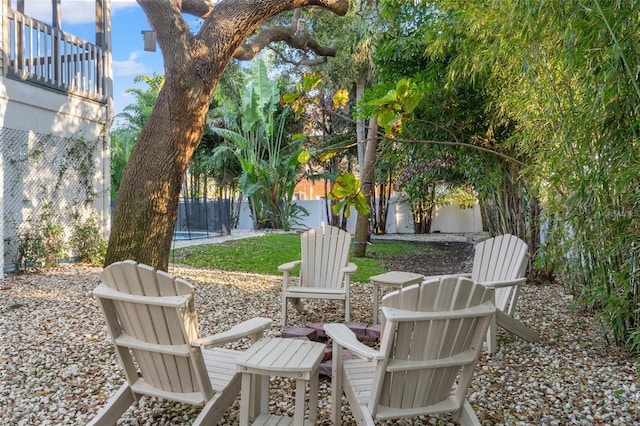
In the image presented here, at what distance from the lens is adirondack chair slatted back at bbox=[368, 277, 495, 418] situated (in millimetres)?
1924

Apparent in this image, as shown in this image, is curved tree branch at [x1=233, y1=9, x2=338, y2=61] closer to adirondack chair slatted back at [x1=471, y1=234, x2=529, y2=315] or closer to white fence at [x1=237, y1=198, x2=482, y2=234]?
adirondack chair slatted back at [x1=471, y1=234, x2=529, y2=315]

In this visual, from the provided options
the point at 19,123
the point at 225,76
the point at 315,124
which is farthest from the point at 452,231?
the point at 19,123

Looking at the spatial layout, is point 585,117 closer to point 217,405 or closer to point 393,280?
point 393,280

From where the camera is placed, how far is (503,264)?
4.02m

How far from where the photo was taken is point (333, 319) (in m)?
4.64

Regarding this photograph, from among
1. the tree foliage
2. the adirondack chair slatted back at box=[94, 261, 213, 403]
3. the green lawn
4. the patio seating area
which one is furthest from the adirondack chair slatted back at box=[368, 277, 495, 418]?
the green lawn

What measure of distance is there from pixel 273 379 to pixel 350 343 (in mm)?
1144

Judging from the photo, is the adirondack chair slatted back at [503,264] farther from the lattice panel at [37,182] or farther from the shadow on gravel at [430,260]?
the lattice panel at [37,182]

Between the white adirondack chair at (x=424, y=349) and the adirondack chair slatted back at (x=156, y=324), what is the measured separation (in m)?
0.68

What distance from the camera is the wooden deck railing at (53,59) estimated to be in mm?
6898

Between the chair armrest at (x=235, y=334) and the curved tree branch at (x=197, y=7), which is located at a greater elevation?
the curved tree branch at (x=197, y=7)

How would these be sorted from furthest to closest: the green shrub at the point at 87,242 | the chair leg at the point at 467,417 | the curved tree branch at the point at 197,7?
the green shrub at the point at 87,242 → the curved tree branch at the point at 197,7 → the chair leg at the point at 467,417

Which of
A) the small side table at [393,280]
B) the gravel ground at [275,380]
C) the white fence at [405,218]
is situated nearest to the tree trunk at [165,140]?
the gravel ground at [275,380]

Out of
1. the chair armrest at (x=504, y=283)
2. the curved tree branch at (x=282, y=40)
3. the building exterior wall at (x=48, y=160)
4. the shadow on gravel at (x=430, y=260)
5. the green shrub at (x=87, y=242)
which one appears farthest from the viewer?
the shadow on gravel at (x=430, y=260)
